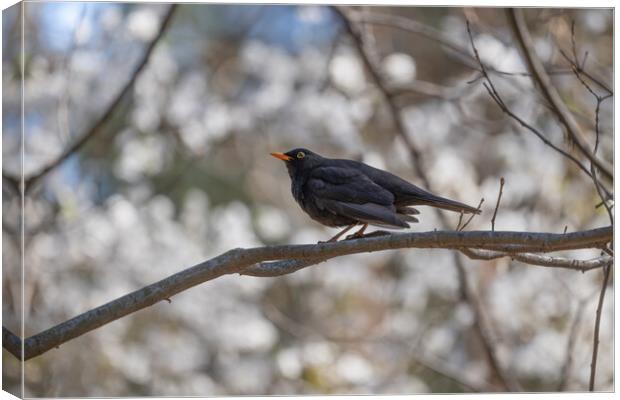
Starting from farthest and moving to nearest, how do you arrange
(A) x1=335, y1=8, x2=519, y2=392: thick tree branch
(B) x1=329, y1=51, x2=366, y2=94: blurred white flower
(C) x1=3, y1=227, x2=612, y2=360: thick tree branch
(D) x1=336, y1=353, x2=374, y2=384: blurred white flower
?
(B) x1=329, y1=51, x2=366, y2=94: blurred white flower < (D) x1=336, y1=353, x2=374, y2=384: blurred white flower < (A) x1=335, y1=8, x2=519, y2=392: thick tree branch < (C) x1=3, y1=227, x2=612, y2=360: thick tree branch

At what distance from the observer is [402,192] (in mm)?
3303

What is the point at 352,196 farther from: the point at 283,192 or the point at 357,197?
the point at 283,192

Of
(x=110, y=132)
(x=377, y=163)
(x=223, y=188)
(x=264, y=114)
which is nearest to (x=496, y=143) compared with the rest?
(x=377, y=163)

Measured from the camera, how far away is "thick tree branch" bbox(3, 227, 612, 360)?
2631 mm

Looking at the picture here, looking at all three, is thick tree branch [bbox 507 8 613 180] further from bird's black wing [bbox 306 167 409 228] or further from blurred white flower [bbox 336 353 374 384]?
blurred white flower [bbox 336 353 374 384]

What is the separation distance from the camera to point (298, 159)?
372 centimetres

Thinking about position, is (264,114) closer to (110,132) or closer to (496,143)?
(110,132)

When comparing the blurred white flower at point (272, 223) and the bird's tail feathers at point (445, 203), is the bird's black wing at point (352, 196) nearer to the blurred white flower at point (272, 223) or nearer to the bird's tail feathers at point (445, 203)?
the bird's tail feathers at point (445, 203)

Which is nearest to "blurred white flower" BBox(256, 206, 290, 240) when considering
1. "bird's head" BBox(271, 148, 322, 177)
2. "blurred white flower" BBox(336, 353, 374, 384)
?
"blurred white flower" BBox(336, 353, 374, 384)

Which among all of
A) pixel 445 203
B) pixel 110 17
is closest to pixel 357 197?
pixel 445 203

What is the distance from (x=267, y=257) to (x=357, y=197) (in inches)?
25.3

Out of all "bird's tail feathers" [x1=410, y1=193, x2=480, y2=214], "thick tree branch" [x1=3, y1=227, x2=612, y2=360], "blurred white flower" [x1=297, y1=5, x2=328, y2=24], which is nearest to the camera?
"thick tree branch" [x1=3, y1=227, x2=612, y2=360]

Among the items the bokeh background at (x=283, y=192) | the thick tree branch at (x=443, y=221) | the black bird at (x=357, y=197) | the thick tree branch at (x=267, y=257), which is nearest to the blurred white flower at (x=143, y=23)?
the bokeh background at (x=283, y=192)

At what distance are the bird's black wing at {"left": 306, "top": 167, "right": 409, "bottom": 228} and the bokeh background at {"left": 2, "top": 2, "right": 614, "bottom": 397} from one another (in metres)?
1.36
